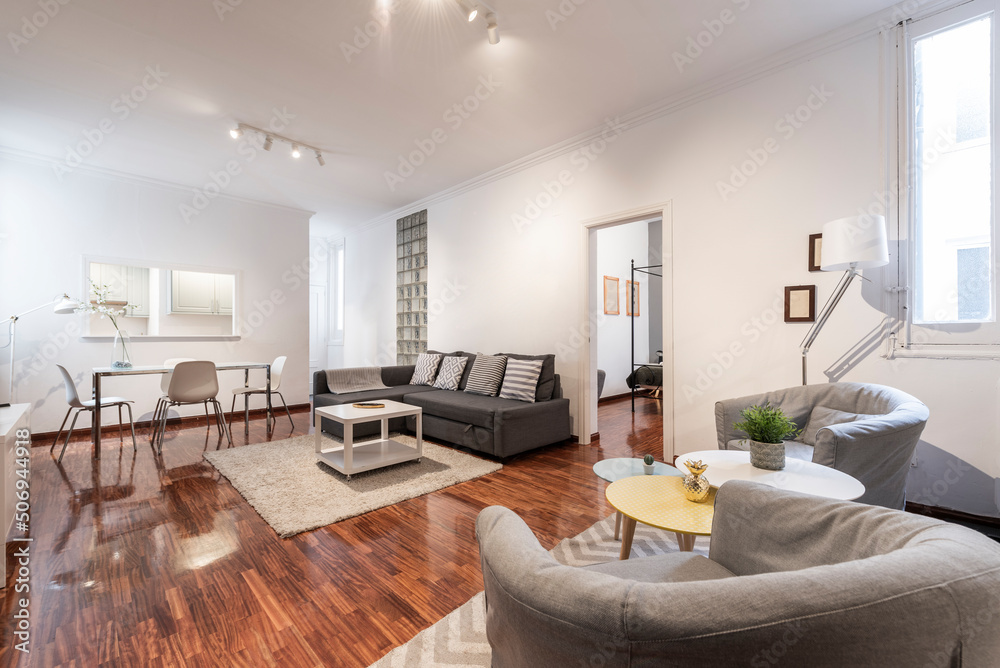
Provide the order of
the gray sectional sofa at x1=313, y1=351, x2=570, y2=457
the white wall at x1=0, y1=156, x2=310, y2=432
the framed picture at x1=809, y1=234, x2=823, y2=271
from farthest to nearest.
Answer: the white wall at x1=0, y1=156, x2=310, y2=432 < the gray sectional sofa at x1=313, y1=351, x2=570, y2=457 < the framed picture at x1=809, y1=234, x2=823, y2=271

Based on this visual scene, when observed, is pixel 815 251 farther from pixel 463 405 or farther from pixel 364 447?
pixel 364 447

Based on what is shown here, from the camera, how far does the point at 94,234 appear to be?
15.9ft

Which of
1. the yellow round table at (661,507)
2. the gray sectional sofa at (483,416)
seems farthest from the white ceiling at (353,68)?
the yellow round table at (661,507)

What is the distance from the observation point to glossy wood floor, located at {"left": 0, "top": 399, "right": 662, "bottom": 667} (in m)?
1.55

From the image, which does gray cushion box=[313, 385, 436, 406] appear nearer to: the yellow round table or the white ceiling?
the white ceiling

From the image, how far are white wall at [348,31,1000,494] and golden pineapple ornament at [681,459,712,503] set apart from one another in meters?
1.81

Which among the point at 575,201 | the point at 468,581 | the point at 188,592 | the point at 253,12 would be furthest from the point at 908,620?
the point at 575,201

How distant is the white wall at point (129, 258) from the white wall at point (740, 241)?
3.53 meters

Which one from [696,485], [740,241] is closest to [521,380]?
[740,241]

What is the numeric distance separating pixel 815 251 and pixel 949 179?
0.71 m

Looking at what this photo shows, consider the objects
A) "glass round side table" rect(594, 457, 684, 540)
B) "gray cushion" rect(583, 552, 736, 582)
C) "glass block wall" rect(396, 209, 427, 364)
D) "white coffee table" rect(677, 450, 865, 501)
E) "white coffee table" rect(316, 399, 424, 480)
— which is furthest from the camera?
"glass block wall" rect(396, 209, 427, 364)

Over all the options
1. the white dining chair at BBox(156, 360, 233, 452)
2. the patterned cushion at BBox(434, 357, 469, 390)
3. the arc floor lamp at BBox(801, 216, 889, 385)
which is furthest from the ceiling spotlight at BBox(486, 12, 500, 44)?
the white dining chair at BBox(156, 360, 233, 452)

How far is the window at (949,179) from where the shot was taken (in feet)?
7.84

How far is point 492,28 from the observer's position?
2602 millimetres
